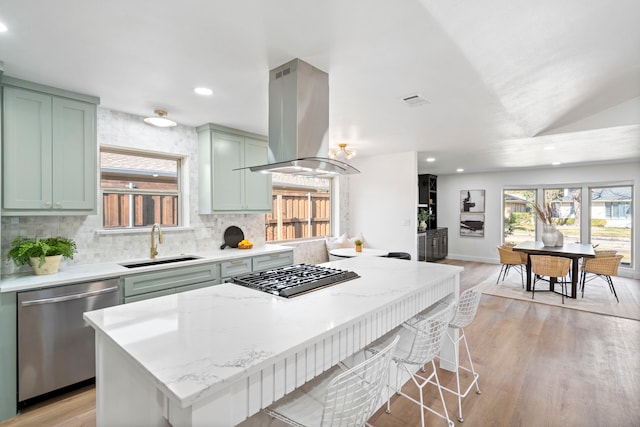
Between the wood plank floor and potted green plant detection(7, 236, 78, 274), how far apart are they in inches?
40.3

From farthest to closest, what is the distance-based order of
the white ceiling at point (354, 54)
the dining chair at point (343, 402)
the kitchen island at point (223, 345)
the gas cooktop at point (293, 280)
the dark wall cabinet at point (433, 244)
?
1. the dark wall cabinet at point (433, 244)
2. the gas cooktop at point (293, 280)
3. the white ceiling at point (354, 54)
4. the dining chair at point (343, 402)
5. the kitchen island at point (223, 345)

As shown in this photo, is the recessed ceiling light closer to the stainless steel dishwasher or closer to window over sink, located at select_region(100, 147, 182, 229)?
window over sink, located at select_region(100, 147, 182, 229)

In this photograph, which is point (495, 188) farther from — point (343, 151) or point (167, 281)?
point (167, 281)

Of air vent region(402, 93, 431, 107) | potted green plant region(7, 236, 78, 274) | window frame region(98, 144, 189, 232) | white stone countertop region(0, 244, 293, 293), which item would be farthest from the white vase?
potted green plant region(7, 236, 78, 274)

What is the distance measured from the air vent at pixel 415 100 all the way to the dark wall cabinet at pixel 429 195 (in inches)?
205

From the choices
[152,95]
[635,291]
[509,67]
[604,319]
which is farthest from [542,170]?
[152,95]

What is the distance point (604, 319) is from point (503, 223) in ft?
14.0

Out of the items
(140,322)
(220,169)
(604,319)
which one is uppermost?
(220,169)

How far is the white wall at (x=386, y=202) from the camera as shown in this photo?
215 inches

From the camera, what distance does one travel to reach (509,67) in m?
2.32

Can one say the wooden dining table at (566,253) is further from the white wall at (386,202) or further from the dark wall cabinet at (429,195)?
the dark wall cabinet at (429,195)

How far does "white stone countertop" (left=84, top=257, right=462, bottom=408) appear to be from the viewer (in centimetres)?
101

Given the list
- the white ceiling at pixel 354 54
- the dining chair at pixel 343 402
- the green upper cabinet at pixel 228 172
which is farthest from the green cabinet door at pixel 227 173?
the dining chair at pixel 343 402

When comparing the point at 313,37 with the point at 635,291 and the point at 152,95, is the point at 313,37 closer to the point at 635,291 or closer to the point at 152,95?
the point at 152,95
